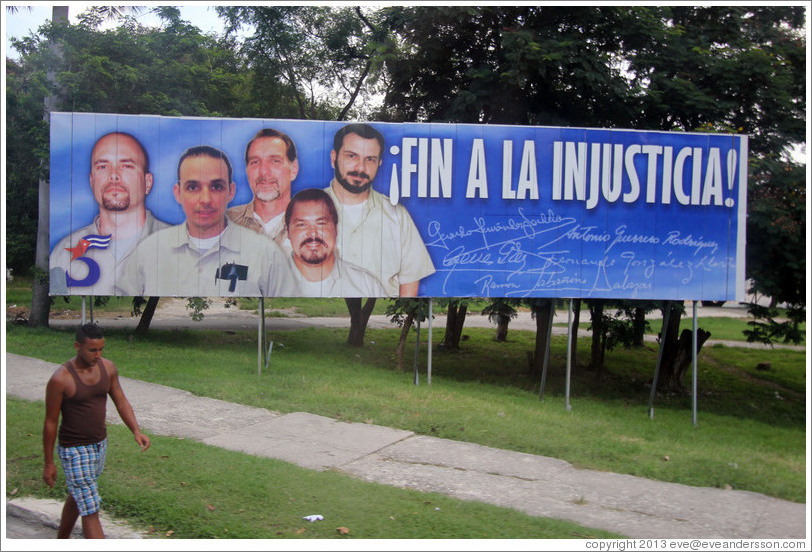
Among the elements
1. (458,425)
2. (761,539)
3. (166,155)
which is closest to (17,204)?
(166,155)

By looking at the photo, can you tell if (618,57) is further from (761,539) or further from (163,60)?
(761,539)

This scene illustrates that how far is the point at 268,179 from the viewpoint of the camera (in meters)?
11.1

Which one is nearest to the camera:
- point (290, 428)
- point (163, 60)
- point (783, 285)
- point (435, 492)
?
point (435, 492)

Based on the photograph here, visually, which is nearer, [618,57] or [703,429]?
[703,429]

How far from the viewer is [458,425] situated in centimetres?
886

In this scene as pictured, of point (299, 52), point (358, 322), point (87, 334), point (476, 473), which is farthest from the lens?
point (299, 52)

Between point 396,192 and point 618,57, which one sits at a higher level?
point 618,57

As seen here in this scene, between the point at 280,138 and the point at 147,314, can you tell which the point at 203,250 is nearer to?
the point at 280,138

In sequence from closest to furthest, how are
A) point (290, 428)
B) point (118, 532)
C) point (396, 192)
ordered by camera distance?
point (118, 532) → point (290, 428) → point (396, 192)

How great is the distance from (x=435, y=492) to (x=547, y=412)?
4.22 meters

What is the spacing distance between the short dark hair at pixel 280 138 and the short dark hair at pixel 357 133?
65 cm

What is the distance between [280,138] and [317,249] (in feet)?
5.91

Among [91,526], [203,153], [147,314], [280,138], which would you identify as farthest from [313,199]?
[91,526]

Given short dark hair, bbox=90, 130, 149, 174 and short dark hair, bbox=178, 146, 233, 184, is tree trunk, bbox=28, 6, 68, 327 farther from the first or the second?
short dark hair, bbox=178, 146, 233, 184
